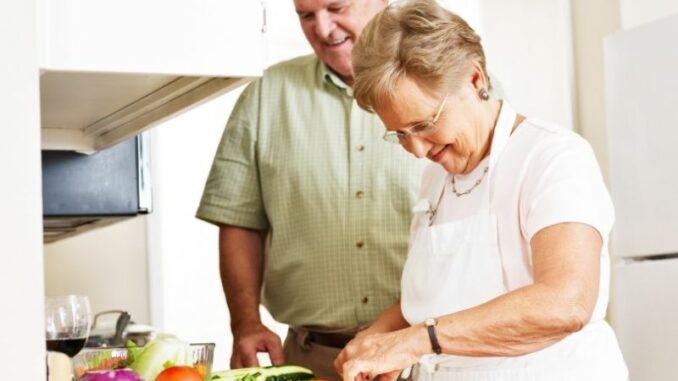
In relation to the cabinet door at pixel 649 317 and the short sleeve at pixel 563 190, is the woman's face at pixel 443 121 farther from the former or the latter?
the cabinet door at pixel 649 317

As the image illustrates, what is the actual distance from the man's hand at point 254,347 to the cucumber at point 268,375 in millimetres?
656

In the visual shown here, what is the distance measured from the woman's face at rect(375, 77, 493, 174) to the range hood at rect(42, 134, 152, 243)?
36.4 inches

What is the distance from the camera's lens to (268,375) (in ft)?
5.86

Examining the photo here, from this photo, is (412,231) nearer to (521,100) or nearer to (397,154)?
(397,154)

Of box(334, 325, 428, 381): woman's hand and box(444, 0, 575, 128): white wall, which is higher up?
box(444, 0, 575, 128): white wall

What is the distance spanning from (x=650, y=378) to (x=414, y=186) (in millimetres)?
987

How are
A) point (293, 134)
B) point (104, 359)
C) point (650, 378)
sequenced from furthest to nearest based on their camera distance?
point (650, 378) < point (293, 134) < point (104, 359)

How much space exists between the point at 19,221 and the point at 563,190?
2.86 feet

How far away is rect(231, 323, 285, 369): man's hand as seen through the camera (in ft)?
8.27

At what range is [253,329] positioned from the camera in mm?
2607

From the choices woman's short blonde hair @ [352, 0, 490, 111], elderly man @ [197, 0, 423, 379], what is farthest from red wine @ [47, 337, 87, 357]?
elderly man @ [197, 0, 423, 379]

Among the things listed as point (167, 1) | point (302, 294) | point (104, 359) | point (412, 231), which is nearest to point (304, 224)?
point (302, 294)

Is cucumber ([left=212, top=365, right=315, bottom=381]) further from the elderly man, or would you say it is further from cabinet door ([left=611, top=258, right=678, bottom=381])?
cabinet door ([left=611, top=258, right=678, bottom=381])

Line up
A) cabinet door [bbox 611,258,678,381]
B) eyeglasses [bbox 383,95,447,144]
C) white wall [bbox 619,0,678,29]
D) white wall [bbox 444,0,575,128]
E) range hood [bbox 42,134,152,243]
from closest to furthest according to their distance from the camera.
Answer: eyeglasses [bbox 383,95,447,144] → range hood [bbox 42,134,152,243] → cabinet door [bbox 611,258,678,381] → white wall [bbox 619,0,678,29] → white wall [bbox 444,0,575,128]
